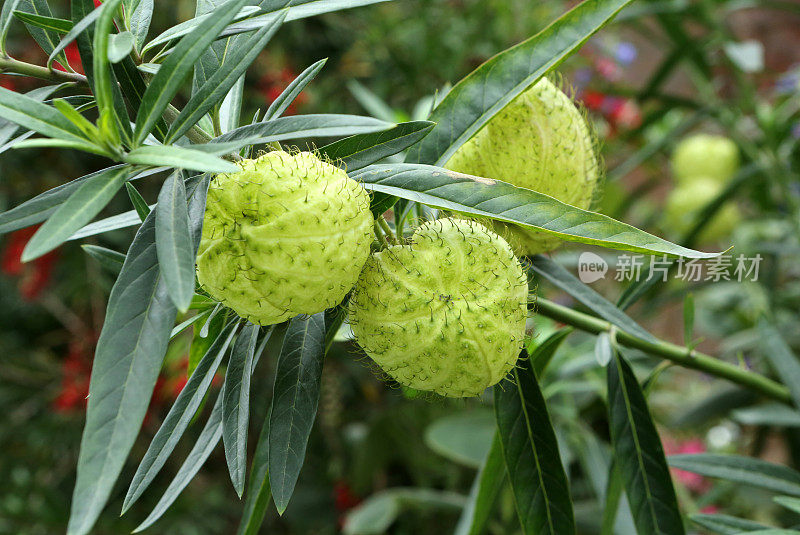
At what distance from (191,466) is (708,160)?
1536 mm

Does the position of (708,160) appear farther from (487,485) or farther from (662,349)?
(487,485)

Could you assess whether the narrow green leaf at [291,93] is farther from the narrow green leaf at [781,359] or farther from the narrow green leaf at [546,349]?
the narrow green leaf at [781,359]

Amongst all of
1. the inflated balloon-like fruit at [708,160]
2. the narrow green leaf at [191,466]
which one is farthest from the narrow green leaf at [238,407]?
the inflated balloon-like fruit at [708,160]

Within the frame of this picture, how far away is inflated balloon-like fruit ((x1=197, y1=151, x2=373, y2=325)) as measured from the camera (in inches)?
16.7

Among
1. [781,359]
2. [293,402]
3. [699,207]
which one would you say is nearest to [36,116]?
[293,402]

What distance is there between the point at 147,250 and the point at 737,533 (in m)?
0.64

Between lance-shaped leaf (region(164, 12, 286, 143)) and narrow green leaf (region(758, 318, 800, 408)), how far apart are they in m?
0.77

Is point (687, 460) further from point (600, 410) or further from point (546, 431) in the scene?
point (600, 410)

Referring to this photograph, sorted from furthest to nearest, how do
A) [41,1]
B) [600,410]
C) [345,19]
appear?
1. [345,19]
2. [600,410]
3. [41,1]

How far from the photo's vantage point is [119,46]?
400 mm

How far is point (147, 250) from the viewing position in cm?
41

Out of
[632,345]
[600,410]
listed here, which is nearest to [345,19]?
[600,410]

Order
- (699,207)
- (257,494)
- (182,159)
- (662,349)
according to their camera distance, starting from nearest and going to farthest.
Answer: (182,159)
(257,494)
(662,349)
(699,207)

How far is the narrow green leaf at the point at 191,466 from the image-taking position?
0.50 meters
